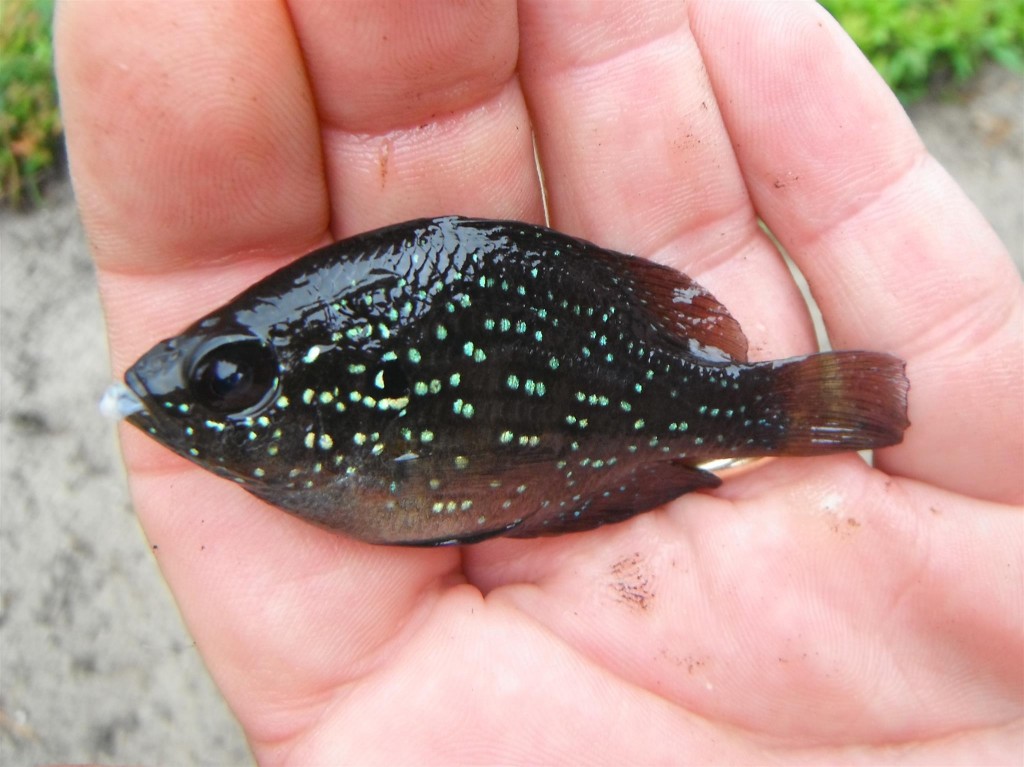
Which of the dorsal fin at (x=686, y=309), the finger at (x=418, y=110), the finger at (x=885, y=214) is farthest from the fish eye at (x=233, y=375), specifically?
the finger at (x=885, y=214)

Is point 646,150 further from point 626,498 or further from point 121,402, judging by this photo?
point 121,402

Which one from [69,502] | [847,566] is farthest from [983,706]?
[69,502]

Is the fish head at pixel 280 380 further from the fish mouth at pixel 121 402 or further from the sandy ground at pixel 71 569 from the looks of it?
the sandy ground at pixel 71 569

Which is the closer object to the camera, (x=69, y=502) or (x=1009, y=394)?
(x=1009, y=394)

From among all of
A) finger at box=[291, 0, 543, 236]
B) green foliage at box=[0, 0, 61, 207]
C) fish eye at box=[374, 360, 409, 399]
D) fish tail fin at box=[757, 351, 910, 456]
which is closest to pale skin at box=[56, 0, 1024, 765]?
finger at box=[291, 0, 543, 236]

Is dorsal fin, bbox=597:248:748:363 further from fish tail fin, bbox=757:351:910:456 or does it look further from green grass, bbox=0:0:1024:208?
green grass, bbox=0:0:1024:208

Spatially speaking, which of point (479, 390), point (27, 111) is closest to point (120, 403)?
point (479, 390)

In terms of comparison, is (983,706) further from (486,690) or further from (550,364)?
(550,364)
